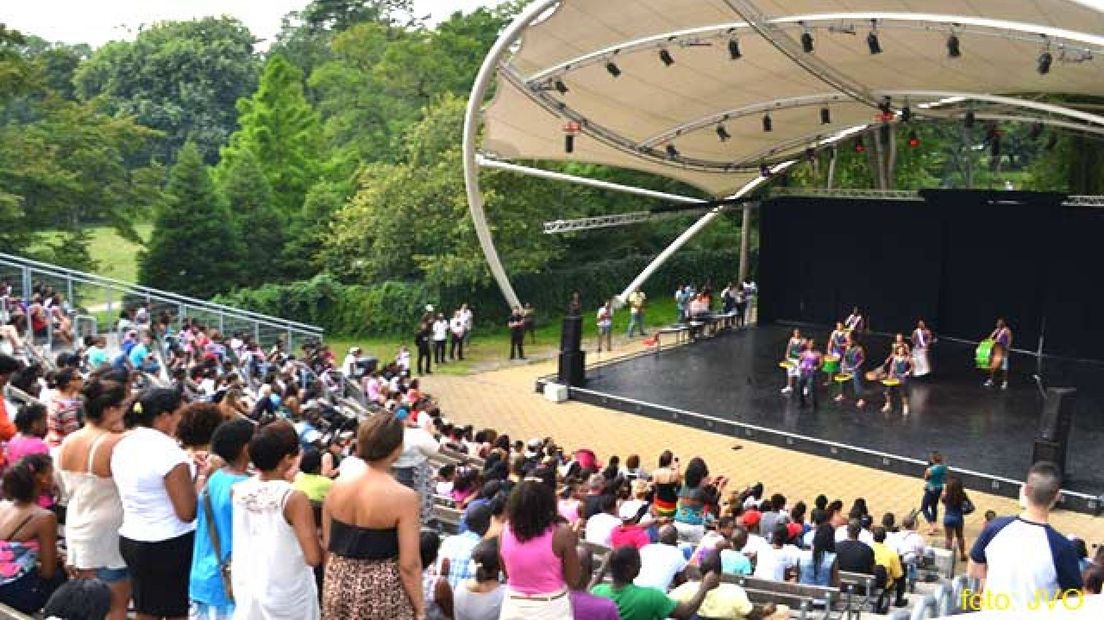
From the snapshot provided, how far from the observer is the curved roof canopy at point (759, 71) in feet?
54.6

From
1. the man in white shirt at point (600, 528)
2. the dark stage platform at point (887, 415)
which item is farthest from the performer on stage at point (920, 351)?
the man in white shirt at point (600, 528)

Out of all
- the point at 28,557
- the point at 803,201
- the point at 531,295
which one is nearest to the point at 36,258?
the point at 531,295

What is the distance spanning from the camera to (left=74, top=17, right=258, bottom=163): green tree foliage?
51.3 meters

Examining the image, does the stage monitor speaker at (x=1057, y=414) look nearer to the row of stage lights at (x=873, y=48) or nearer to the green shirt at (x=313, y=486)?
the row of stage lights at (x=873, y=48)

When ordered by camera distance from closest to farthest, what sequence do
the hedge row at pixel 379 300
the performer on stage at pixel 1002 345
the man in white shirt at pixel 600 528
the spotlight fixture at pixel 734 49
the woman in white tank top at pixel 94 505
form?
the woman in white tank top at pixel 94 505 < the man in white shirt at pixel 600 528 < the spotlight fixture at pixel 734 49 < the performer on stage at pixel 1002 345 < the hedge row at pixel 379 300

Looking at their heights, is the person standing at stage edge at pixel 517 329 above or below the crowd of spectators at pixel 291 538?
below

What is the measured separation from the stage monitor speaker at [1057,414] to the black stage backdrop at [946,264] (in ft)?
30.3

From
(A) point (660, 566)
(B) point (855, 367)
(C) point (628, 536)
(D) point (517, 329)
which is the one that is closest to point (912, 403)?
(B) point (855, 367)

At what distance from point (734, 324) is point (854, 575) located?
18.7 metres

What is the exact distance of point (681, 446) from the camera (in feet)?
57.0

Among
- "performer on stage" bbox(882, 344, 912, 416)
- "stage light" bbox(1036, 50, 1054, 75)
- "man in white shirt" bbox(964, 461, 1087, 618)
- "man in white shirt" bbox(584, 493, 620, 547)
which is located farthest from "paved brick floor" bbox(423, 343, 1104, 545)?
"man in white shirt" bbox(964, 461, 1087, 618)

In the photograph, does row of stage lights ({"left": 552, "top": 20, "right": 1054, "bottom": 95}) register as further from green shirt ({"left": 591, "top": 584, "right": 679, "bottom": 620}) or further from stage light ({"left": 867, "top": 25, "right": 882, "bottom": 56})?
green shirt ({"left": 591, "top": 584, "right": 679, "bottom": 620})

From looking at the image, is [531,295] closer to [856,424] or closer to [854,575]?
[856,424]

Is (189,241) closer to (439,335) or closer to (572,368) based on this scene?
(439,335)
